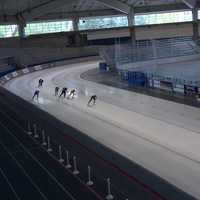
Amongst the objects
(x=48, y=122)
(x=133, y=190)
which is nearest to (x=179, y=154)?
(x=133, y=190)

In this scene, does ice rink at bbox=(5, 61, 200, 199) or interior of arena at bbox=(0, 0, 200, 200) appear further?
ice rink at bbox=(5, 61, 200, 199)

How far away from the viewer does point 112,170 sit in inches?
494

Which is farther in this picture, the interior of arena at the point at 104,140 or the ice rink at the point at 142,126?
the ice rink at the point at 142,126

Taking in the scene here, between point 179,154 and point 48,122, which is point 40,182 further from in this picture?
point 48,122

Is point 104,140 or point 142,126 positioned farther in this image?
point 142,126

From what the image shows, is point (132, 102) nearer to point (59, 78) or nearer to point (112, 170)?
point (112, 170)

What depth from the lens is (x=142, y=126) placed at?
17984mm

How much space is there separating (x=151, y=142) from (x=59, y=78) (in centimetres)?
2205

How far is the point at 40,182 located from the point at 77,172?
1124mm

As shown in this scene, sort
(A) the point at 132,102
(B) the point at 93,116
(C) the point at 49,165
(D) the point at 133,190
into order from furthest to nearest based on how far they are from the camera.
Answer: (A) the point at 132,102 < (B) the point at 93,116 < (C) the point at 49,165 < (D) the point at 133,190

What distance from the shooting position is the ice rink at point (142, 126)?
509 inches

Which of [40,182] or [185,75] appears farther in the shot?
[185,75]

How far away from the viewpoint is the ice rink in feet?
42.4

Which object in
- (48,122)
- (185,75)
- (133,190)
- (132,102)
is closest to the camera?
(133,190)
